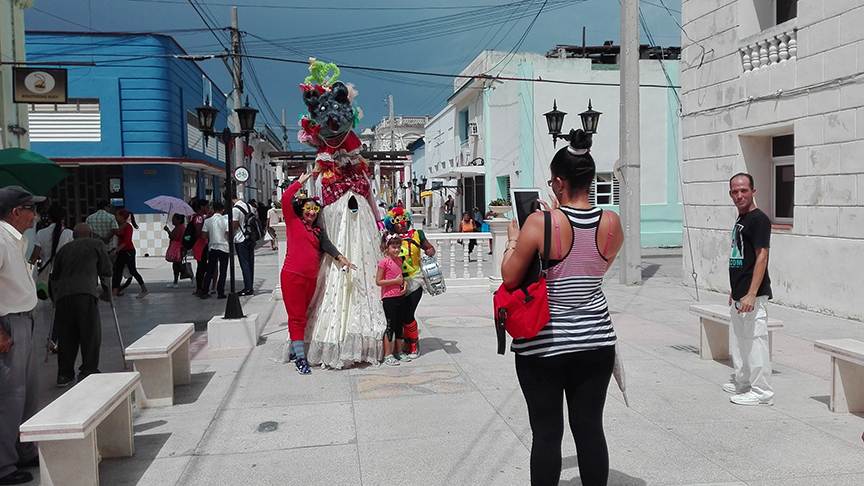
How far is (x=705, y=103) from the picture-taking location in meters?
11.2

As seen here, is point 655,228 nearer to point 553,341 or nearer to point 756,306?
point 756,306

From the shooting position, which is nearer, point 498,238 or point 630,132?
point 498,238

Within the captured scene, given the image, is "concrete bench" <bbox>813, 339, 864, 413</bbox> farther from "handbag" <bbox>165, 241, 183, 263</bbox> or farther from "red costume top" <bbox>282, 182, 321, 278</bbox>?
"handbag" <bbox>165, 241, 183, 263</bbox>

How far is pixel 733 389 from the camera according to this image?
531cm

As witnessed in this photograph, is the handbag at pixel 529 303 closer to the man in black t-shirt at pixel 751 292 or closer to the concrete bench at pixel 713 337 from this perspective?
the man in black t-shirt at pixel 751 292

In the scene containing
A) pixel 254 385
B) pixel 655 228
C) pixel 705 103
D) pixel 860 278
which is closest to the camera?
pixel 254 385

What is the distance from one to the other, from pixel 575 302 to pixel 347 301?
3.74 m

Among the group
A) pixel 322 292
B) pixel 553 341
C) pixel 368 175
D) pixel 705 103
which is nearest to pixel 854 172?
pixel 705 103

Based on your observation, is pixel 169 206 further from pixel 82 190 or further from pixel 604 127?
pixel 604 127

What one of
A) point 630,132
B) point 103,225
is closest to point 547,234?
point 103,225

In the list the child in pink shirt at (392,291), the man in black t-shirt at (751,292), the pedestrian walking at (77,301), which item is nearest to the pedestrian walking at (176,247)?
the pedestrian walking at (77,301)

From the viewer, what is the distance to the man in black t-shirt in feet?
15.8

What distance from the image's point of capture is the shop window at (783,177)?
33.0 ft

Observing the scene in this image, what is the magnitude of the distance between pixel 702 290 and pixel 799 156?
10.1 feet
